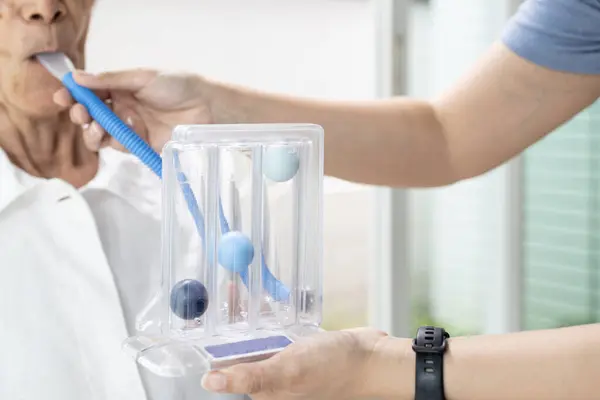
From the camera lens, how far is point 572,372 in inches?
30.8

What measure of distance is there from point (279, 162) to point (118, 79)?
0.24 metres

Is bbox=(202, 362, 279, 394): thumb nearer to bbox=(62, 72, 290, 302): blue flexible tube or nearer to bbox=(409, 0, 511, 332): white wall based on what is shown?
bbox=(62, 72, 290, 302): blue flexible tube

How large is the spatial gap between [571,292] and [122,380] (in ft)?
4.62

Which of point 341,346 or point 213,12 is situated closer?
point 341,346

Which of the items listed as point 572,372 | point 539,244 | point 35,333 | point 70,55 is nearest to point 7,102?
point 70,55

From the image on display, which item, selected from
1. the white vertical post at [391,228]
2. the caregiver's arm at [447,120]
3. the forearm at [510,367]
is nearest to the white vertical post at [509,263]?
the white vertical post at [391,228]

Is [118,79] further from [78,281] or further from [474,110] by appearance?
[474,110]

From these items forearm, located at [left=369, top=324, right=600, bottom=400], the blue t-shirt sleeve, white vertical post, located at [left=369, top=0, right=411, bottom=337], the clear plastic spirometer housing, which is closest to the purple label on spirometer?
the clear plastic spirometer housing

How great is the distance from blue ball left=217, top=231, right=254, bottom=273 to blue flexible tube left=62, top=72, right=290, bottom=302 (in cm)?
1

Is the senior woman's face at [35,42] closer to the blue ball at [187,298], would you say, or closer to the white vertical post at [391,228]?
the blue ball at [187,298]

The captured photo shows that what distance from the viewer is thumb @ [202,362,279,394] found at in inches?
25.8

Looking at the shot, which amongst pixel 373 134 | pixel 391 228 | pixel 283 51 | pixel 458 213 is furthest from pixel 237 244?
pixel 458 213

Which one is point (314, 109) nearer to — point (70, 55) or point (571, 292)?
point (70, 55)

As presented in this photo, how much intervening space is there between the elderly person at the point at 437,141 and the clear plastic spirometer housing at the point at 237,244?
1.8 inches
